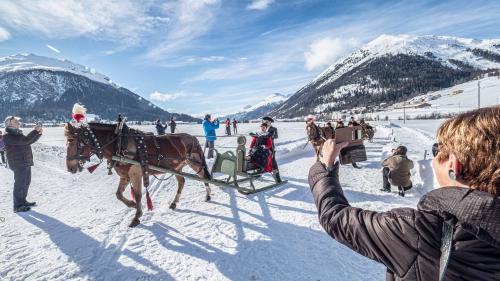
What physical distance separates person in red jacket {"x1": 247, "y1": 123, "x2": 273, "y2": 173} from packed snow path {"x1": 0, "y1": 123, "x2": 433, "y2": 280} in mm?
728

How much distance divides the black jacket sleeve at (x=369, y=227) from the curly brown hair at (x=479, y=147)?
260mm

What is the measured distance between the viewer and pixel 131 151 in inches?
240

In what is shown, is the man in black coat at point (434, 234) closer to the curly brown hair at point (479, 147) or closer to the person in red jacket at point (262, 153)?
the curly brown hair at point (479, 147)

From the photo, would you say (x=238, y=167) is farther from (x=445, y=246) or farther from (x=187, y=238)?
(x=445, y=246)

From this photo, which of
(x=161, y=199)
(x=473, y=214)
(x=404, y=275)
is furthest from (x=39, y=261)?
(x=473, y=214)

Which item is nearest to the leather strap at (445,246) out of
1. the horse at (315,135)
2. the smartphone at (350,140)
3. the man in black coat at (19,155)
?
the smartphone at (350,140)

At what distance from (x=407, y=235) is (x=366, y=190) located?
7171mm

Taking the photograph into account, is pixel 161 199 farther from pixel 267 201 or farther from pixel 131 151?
pixel 267 201

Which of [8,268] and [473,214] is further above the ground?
[473,214]

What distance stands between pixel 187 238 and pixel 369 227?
4.22 m

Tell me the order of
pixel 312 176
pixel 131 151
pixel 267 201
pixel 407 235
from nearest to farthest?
pixel 407 235 < pixel 312 176 < pixel 131 151 < pixel 267 201

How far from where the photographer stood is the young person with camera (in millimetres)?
1075

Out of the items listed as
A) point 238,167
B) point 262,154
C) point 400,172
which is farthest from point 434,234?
point 262,154

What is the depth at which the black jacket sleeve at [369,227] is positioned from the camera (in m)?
1.25
